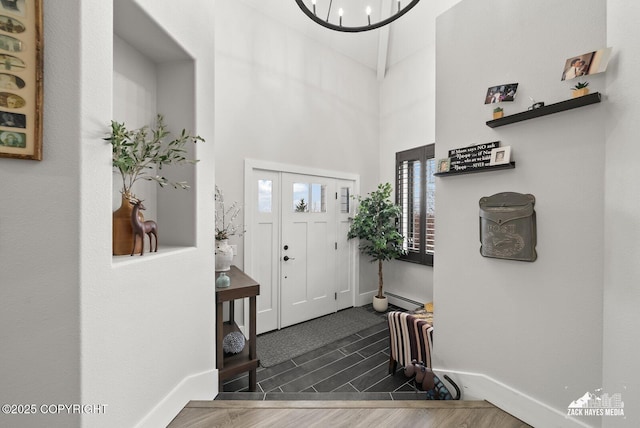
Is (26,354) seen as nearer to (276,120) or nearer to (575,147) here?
(575,147)

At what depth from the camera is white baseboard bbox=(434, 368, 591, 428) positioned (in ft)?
4.20

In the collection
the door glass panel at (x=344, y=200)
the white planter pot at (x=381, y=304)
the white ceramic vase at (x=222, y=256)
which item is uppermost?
the door glass panel at (x=344, y=200)

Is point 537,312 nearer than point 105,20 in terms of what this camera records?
No

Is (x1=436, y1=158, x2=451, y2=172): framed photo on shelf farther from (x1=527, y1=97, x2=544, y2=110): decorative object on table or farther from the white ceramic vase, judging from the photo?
the white ceramic vase

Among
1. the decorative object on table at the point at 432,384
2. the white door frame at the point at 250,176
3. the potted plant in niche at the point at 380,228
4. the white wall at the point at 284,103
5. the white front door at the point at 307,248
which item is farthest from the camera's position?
the potted plant in niche at the point at 380,228

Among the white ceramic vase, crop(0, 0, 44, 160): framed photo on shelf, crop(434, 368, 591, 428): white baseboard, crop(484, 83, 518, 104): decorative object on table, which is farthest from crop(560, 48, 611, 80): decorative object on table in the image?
the white ceramic vase

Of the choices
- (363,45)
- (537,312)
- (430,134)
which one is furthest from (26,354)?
(363,45)

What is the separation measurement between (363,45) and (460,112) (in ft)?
10.5

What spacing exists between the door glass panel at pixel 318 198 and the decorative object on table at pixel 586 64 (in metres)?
2.87

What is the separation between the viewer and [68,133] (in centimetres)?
93

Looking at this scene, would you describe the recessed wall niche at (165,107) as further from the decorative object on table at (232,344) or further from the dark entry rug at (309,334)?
the dark entry rug at (309,334)

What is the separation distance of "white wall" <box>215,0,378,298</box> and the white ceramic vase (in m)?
0.47

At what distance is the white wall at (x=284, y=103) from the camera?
9.77 ft

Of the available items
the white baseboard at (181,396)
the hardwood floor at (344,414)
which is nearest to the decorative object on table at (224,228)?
the white baseboard at (181,396)
